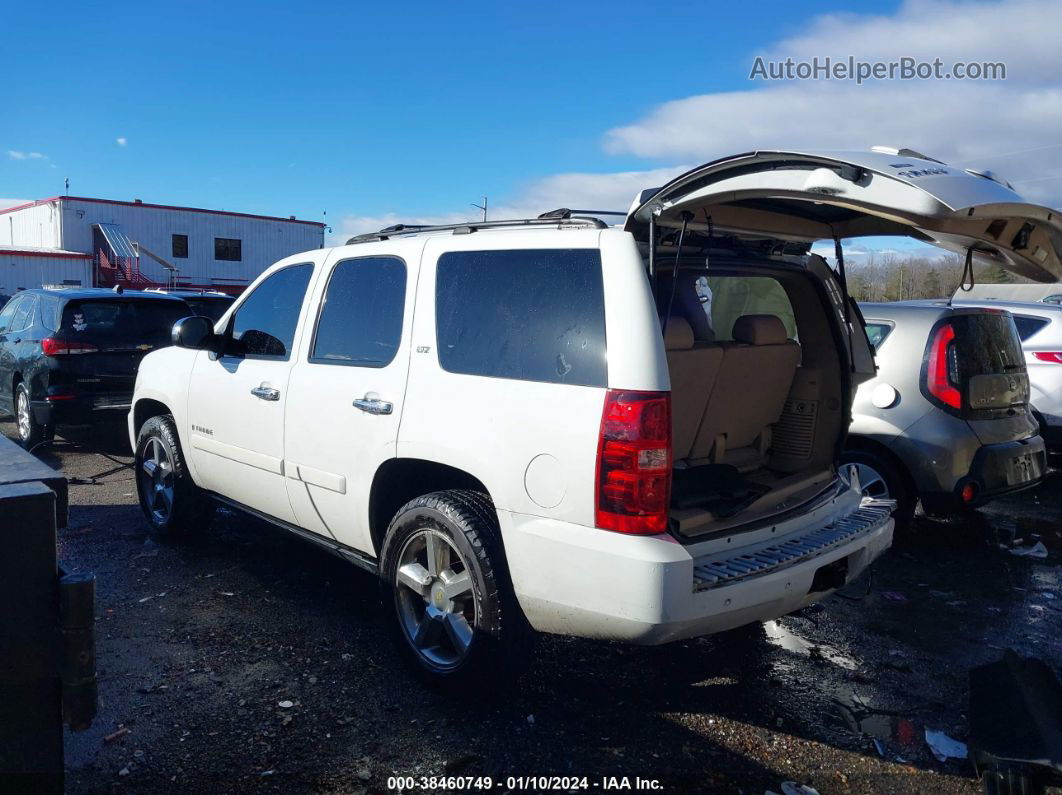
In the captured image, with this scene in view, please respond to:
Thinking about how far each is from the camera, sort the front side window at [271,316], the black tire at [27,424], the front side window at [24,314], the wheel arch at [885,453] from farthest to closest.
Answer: the front side window at [24,314] → the black tire at [27,424] → the wheel arch at [885,453] → the front side window at [271,316]

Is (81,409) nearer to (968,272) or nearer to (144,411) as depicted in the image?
(144,411)

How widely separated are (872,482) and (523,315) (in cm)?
354

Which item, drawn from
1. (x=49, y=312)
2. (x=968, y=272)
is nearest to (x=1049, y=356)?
(x=968, y=272)

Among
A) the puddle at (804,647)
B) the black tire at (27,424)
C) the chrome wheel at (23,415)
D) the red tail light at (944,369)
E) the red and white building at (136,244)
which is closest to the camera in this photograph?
the puddle at (804,647)

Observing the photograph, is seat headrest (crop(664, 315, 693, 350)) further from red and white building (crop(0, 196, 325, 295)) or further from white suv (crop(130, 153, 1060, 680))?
red and white building (crop(0, 196, 325, 295))

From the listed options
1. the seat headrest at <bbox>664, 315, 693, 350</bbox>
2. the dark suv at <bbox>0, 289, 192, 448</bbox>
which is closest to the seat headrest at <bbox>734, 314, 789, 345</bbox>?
the seat headrest at <bbox>664, 315, 693, 350</bbox>

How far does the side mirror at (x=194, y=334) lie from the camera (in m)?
4.99

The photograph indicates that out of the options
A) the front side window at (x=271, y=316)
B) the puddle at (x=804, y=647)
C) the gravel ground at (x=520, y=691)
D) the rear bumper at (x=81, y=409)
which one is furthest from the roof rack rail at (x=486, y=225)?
the rear bumper at (x=81, y=409)

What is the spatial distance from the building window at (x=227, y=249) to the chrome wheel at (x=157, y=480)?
1410 inches

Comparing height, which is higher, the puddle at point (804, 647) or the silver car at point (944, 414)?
the silver car at point (944, 414)

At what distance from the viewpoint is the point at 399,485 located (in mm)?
4059

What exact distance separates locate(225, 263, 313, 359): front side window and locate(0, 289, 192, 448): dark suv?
422cm

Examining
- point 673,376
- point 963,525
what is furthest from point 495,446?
point 963,525

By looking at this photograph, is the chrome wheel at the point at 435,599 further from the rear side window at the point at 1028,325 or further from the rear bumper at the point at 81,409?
the rear side window at the point at 1028,325
